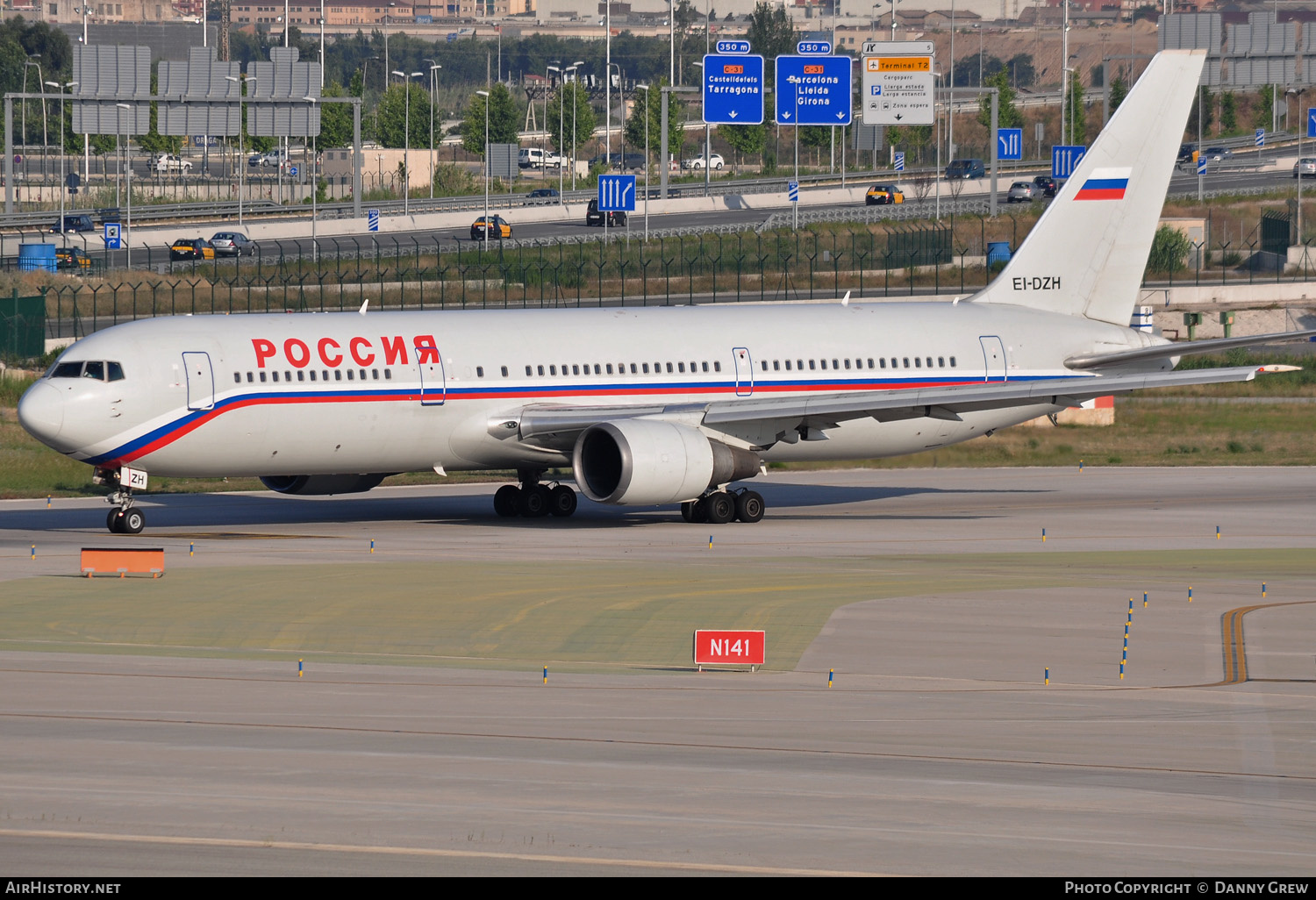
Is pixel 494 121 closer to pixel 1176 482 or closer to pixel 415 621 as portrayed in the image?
pixel 1176 482

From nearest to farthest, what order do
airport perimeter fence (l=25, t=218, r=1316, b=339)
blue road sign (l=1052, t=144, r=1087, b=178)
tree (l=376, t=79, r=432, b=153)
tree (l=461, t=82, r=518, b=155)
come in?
airport perimeter fence (l=25, t=218, r=1316, b=339) < blue road sign (l=1052, t=144, r=1087, b=178) < tree (l=461, t=82, r=518, b=155) < tree (l=376, t=79, r=432, b=153)

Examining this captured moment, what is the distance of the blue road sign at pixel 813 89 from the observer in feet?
350

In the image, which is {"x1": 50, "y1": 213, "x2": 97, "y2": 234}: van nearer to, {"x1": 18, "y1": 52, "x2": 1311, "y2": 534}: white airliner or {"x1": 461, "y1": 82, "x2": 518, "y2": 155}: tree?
{"x1": 461, "y1": 82, "x2": 518, "y2": 155}: tree

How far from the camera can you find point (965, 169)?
16362 cm

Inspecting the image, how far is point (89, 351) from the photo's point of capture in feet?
116

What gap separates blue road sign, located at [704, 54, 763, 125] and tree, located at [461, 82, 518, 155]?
72.4 meters

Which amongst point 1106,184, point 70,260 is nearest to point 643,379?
point 1106,184

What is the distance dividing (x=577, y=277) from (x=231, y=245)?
36099 mm

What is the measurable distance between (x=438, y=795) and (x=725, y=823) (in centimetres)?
281

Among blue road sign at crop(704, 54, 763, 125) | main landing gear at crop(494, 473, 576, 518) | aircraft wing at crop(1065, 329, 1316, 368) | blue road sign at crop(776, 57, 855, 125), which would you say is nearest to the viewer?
aircraft wing at crop(1065, 329, 1316, 368)

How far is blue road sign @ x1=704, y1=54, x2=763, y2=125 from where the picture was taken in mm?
104250

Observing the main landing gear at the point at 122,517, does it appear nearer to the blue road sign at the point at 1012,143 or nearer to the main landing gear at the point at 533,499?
the main landing gear at the point at 533,499

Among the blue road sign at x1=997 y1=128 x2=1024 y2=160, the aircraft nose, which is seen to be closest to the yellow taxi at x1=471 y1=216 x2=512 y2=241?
the blue road sign at x1=997 y1=128 x2=1024 y2=160

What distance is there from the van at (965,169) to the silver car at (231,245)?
2912 inches
